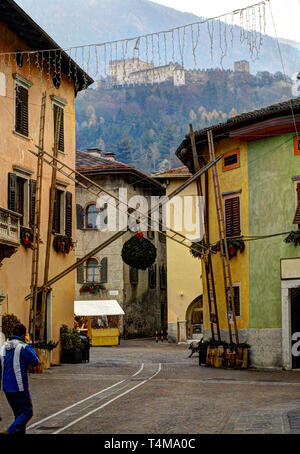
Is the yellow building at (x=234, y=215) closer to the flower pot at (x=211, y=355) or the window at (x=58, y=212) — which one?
the flower pot at (x=211, y=355)

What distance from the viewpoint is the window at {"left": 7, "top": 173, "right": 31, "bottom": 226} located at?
26594 mm

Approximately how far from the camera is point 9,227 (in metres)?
23.7

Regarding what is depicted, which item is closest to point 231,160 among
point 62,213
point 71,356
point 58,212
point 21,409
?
point 62,213

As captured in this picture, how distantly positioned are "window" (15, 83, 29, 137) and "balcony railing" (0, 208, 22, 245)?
15.1 feet

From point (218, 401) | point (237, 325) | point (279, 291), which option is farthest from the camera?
point (237, 325)

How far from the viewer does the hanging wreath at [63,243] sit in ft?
98.8

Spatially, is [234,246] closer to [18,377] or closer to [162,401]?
[162,401]

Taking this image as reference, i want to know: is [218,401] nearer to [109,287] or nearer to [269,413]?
[269,413]

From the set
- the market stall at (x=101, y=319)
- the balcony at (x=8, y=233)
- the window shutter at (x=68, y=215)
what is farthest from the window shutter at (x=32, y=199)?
the market stall at (x=101, y=319)

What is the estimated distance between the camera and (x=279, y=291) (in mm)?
28344

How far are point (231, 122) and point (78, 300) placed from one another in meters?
27.6

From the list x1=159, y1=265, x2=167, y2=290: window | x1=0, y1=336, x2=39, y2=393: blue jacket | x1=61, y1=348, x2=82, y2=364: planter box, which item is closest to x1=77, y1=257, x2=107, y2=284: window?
x1=159, y1=265, x2=167, y2=290: window

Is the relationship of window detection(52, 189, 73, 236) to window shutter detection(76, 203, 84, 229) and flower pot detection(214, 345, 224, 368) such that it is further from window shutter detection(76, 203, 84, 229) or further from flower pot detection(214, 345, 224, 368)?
window shutter detection(76, 203, 84, 229)
